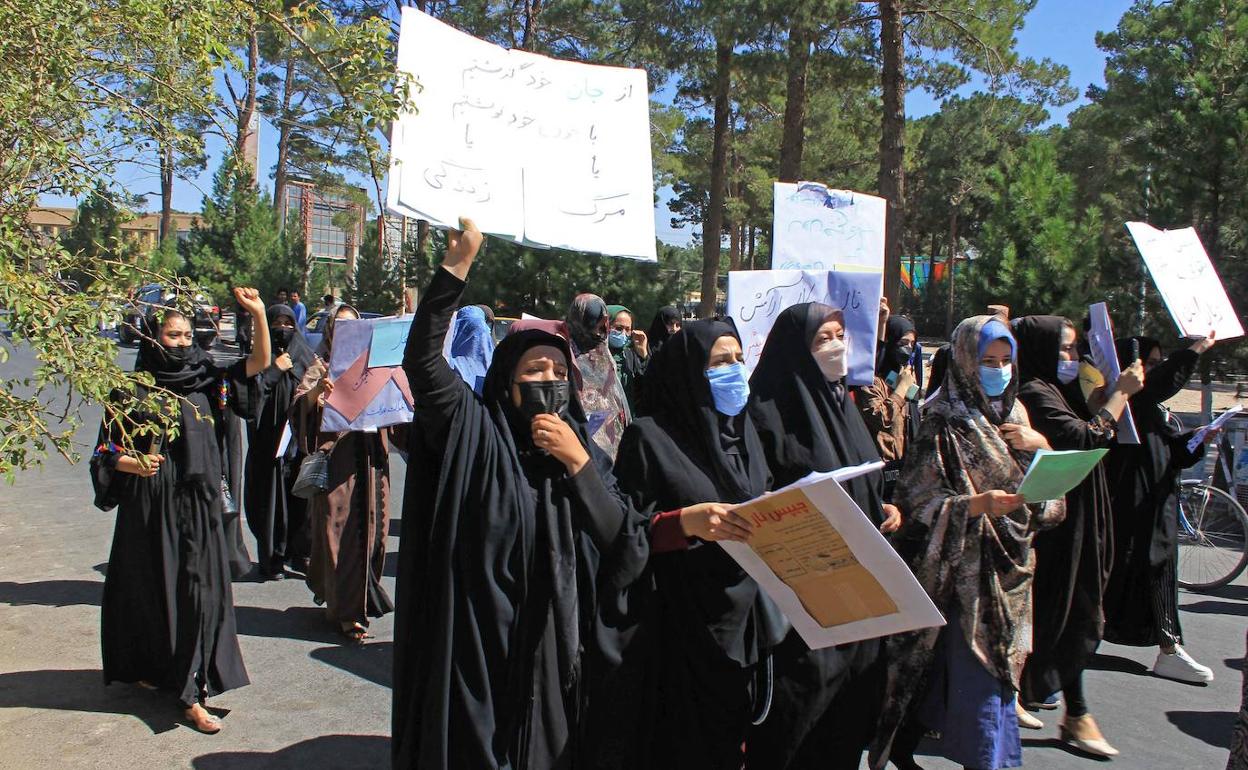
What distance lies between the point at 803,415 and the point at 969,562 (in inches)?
31.7

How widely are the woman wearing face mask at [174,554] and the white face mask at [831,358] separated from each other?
2.13 metres

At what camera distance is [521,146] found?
10.8 ft

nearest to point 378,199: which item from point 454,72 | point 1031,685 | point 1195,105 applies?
point 454,72

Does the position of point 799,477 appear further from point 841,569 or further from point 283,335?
point 283,335

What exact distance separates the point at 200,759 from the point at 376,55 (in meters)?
2.57

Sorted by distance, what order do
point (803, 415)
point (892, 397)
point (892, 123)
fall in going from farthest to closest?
point (892, 123), point (892, 397), point (803, 415)

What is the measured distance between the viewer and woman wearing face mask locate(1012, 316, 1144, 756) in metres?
3.96

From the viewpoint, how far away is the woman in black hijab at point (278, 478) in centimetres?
614

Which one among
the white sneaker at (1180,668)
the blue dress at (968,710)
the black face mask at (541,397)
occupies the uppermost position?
the black face mask at (541,397)

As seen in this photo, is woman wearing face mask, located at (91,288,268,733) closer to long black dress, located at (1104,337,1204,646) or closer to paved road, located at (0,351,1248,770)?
paved road, located at (0,351,1248,770)

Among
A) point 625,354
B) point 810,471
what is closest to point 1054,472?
point 810,471

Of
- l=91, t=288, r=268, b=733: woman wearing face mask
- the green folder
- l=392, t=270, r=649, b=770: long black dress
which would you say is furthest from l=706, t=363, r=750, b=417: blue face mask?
l=91, t=288, r=268, b=733: woman wearing face mask

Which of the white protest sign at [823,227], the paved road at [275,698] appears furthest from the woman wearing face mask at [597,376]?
the paved road at [275,698]

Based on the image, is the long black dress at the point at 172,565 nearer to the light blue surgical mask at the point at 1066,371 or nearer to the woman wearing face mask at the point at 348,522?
the woman wearing face mask at the point at 348,522
